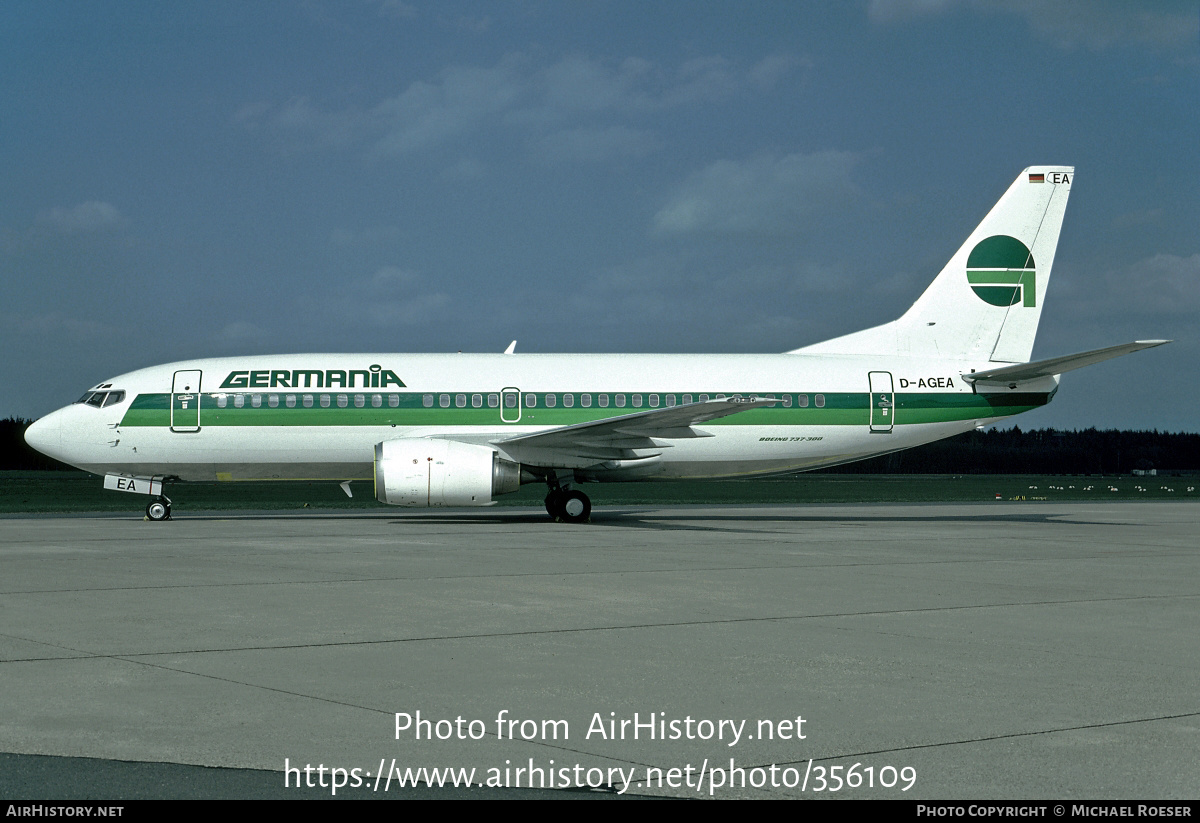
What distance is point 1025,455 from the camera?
268ft

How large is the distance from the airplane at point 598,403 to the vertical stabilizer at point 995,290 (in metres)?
0.03

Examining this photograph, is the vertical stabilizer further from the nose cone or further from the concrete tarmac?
the nose cone

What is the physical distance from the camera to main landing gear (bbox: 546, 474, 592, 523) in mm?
24062

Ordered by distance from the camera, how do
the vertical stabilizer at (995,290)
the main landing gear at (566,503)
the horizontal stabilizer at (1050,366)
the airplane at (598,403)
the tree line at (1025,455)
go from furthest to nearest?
1. the tree line at (1025,455)
2. the vertical stabilizer at (995,290)
3. the main landing gear at (566,503)
4. the airplane at (598,403)
5. the horizontal stabilizer at (1050,366)

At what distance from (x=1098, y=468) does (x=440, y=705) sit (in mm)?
85803

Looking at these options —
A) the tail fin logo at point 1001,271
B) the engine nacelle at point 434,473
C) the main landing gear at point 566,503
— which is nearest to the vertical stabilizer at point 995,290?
the tail fin logo at point 1001,271

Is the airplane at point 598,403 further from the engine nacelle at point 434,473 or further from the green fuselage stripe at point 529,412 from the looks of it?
the engine nacelle at point 434,473

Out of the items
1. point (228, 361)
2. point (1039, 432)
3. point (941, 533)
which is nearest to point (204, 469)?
point (228, 361)

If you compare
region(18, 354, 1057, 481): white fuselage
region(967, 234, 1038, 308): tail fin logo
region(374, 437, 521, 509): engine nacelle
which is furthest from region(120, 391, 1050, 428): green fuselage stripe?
region(967, 234, 1038, 308): tail fin logo

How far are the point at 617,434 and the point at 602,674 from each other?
16130mm

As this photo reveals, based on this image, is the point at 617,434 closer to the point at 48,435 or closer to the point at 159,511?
the point at 159,511

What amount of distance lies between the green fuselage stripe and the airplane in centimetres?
3

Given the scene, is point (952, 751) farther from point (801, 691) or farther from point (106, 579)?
point (106, 579)

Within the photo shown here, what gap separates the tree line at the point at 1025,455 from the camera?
7306cm
